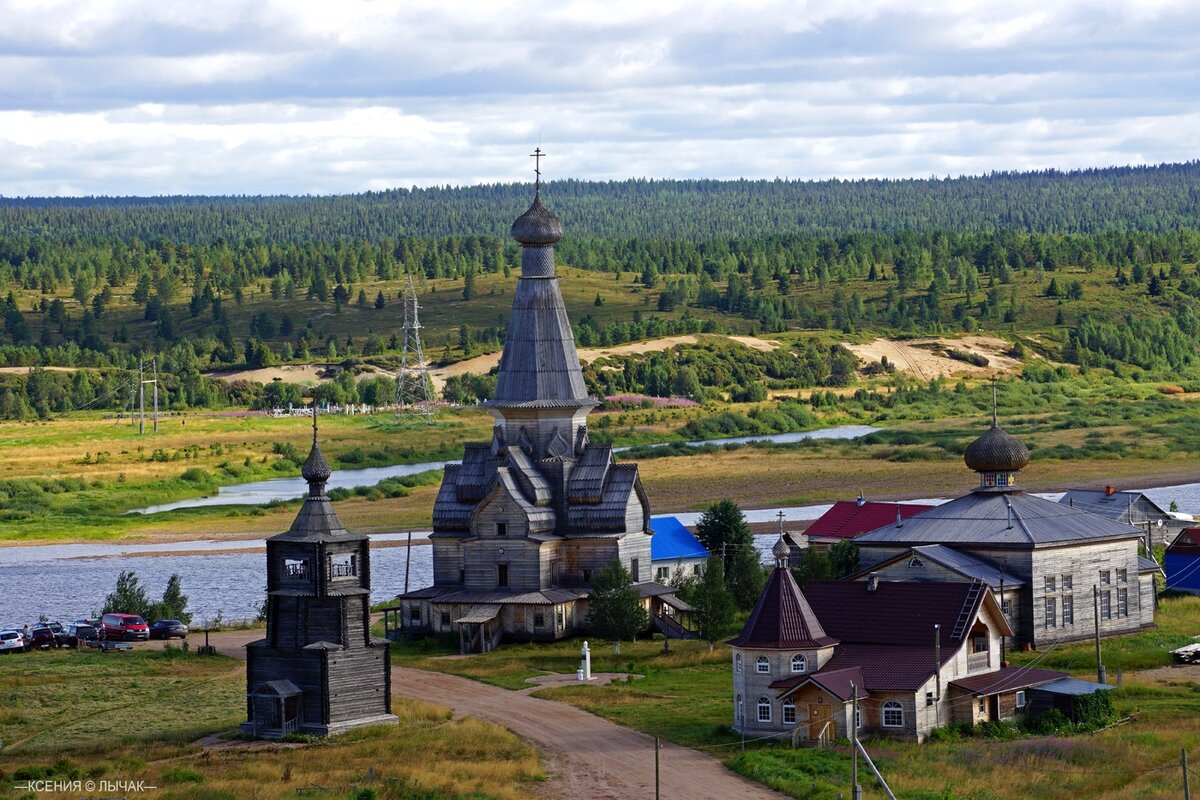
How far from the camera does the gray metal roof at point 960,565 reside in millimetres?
51281

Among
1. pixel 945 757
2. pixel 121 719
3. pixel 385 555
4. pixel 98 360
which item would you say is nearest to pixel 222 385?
pixel 98 360

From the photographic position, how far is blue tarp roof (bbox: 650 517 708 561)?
62.0 meters

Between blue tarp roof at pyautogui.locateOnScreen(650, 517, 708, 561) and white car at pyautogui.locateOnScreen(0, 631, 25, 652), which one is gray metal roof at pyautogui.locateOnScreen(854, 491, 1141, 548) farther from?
white car at pyautogui.locateOnScreen(0, 631, 25, 652)

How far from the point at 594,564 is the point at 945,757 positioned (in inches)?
775

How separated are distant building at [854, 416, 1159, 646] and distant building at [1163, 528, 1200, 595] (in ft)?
Result: 21.1

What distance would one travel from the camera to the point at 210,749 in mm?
41625

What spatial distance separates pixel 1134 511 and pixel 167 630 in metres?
29.7

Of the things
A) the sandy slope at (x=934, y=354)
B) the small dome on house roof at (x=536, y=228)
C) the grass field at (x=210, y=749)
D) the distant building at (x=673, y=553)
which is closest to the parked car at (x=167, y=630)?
the grass field at (x=210, y=749)

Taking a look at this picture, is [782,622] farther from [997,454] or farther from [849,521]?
[849,521]

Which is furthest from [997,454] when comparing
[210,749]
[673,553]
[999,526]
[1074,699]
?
[210,749]

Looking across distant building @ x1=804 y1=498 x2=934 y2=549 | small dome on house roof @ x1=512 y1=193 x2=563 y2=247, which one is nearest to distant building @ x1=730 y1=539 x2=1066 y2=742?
small dome on house roof @ x1=512 y1=193 x2=563 y2=247

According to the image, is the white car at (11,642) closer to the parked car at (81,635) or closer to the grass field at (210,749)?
the parked car at (81,635)

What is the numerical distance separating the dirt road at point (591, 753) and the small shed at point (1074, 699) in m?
7.25

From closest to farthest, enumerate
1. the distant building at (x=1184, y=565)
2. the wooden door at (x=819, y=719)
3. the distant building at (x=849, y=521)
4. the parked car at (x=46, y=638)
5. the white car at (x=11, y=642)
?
the wooden door at (x=819, y=719)
the white car at (x=11, y=642)
the parked car at (x=46, y=638)
the distant building at (x=1184, y=565)
the distant building at (x=849, y=521)
